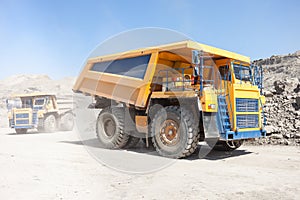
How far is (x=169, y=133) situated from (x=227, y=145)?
6.48 feet

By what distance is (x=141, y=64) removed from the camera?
835cm

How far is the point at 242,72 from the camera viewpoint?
313 inches

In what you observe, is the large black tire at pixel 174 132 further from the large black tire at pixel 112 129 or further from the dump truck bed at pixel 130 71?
the large black tire at pixel 112 129

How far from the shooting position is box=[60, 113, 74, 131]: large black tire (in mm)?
17000

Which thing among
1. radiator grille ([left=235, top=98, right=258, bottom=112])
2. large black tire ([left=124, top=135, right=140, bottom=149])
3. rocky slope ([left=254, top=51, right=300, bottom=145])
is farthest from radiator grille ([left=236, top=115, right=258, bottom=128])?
large black tire ([left=124, top=135, right=140, bottom=149])

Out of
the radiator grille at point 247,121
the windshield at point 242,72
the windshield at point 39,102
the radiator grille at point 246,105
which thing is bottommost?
the radiator grille at point 247,121

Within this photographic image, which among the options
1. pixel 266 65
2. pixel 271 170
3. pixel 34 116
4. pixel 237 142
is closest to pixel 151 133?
pixel 237 142

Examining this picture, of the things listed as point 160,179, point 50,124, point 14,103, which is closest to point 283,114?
point 160,179

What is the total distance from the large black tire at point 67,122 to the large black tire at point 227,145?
10.6 m

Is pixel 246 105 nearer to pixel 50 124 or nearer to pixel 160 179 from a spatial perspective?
pixel 160 179

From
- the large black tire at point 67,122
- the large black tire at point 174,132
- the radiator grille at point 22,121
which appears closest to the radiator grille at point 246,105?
the large black tire at point 174,132

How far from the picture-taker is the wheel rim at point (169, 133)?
725 cm

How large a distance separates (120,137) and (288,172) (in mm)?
4711

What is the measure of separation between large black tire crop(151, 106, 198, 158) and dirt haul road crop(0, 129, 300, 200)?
322mm
